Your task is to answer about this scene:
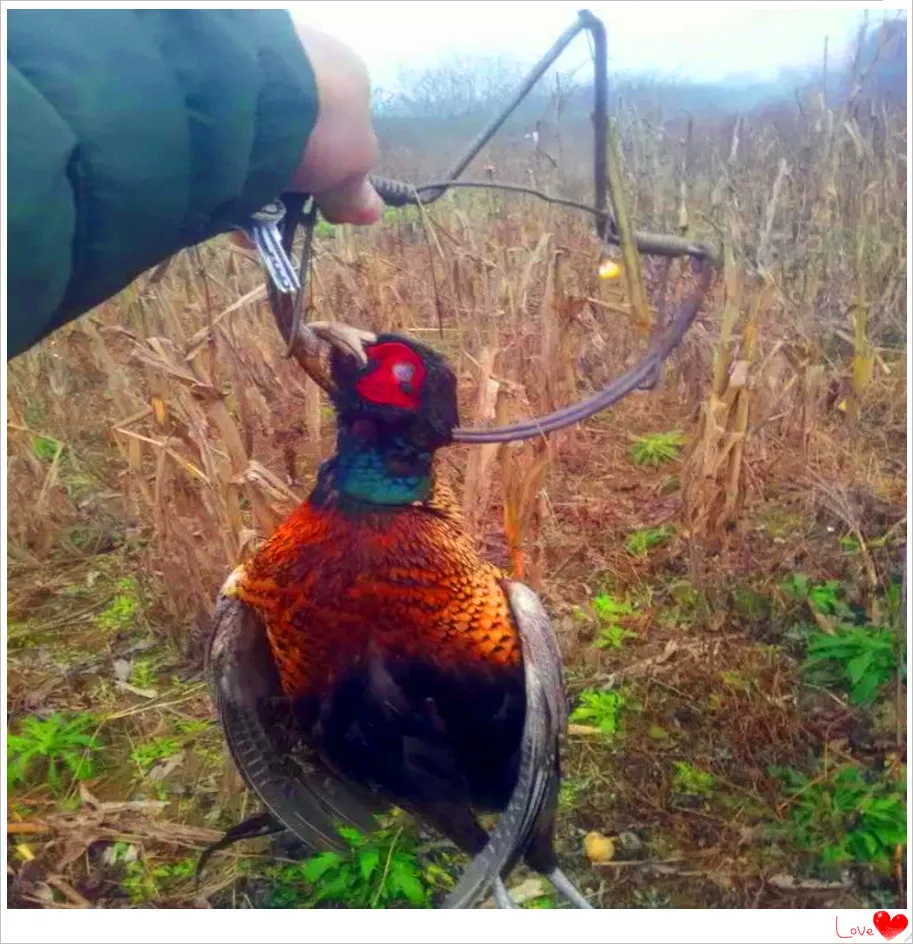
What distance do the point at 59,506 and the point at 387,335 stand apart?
0.53 metres

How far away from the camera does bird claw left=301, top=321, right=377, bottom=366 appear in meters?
1.05

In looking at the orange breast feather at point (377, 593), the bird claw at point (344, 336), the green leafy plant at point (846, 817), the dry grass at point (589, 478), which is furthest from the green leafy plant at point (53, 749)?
the green leafy plant at point (846, 817)

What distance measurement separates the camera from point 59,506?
3.90 feet

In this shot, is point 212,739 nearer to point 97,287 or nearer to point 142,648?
point 142,648

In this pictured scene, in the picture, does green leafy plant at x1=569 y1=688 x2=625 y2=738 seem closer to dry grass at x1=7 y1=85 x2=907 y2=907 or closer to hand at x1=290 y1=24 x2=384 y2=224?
dry grass at x1=7 y1=85 x2=907 y2=907

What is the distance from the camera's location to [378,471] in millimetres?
1092

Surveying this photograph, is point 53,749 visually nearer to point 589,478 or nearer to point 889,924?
point 589,478

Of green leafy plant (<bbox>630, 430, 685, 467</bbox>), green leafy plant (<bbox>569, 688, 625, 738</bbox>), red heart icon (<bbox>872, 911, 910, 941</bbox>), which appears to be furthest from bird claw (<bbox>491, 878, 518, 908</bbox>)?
green leafy plant (<bbox>630, 430, 685, 467</bbox>)

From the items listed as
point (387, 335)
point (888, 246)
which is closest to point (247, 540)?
point (387, 335)

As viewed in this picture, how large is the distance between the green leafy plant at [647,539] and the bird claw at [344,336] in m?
0.43

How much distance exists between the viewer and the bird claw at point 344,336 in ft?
3.43

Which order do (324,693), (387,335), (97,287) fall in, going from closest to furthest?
(97,287) < (387,335) < (324,693)

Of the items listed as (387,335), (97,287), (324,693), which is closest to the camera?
(97,287)

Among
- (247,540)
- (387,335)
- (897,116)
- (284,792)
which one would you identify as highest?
(897,116)
